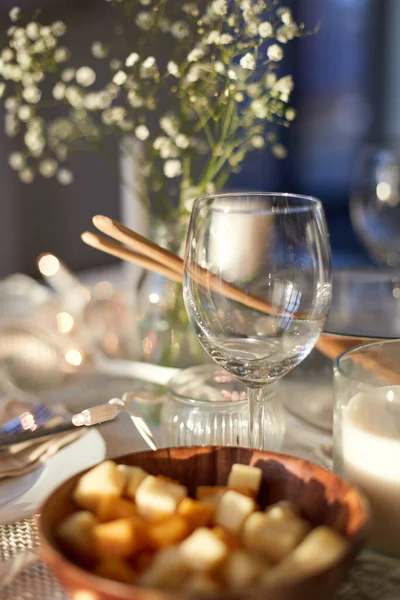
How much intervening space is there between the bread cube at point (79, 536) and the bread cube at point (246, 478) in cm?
9

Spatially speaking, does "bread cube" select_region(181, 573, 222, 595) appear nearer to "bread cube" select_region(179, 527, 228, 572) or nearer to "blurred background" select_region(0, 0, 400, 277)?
"bread cube" select_region(179, 527, 228, 572)

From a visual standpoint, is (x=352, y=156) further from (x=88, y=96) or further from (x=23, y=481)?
(x=23, y=481)

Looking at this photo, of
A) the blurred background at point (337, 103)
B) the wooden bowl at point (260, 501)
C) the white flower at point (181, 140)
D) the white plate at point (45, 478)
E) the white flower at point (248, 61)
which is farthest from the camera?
the blurred background at point (337, 103)

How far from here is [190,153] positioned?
2.52ft

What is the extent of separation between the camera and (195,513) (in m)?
0.40

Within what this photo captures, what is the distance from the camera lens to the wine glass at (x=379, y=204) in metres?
1.09

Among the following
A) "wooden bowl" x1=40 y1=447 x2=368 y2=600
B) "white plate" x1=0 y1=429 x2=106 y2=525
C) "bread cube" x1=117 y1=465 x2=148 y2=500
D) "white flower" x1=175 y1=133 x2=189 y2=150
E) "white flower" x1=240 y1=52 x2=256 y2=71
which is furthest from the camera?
"white flower" x1=175 y1=133 x2=189 y2=150

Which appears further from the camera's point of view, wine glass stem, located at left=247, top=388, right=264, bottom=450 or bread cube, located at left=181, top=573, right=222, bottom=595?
wine glass stem, located at left=247, top=388, right=264, bottom=450

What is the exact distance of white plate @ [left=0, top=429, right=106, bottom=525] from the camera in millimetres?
525

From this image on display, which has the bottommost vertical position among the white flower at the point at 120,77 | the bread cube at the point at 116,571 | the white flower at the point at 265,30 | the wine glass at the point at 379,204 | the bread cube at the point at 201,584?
the bread cube at the point at 116,571

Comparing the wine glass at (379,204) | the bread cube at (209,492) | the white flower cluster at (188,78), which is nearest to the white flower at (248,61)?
the white flower cluster at (188,78)

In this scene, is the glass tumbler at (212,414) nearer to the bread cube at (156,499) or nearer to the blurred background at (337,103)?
the bread cube at (156,499)

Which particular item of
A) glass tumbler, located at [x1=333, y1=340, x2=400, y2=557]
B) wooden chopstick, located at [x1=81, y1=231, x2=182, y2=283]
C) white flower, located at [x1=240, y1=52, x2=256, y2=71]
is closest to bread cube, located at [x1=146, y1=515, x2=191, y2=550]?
glass tumbler, located at [x1=333, y1=340, x2=400, y2=557]

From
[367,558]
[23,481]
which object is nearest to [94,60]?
[23,481]
